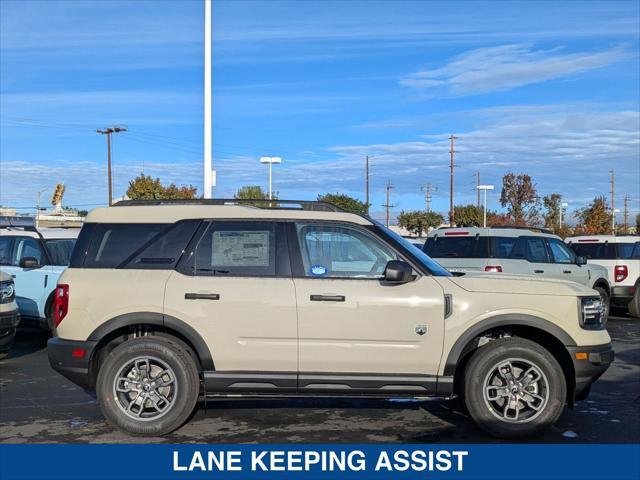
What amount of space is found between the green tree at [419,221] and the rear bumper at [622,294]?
56.1 meters

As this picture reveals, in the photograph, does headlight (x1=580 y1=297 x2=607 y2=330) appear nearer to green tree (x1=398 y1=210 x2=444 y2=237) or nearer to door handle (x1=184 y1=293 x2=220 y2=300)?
door handle (x1=184 y1=293 x2=220 y2=300)

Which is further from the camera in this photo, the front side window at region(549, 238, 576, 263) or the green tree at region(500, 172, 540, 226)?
the green tree at region(500, 172, 540, 226)

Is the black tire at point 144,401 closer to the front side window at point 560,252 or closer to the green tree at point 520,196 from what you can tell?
the front side window at point 560,252

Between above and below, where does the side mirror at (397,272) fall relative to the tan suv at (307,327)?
above

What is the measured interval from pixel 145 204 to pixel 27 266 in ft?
16.9

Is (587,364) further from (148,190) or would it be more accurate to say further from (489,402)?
(148,190)

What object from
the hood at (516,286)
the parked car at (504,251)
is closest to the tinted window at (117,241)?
the hood at (516,286)

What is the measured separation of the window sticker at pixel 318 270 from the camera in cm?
610

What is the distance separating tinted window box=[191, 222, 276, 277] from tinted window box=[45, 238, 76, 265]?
6.17 m

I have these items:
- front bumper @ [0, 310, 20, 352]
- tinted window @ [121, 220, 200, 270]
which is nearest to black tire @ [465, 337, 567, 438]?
tinted window @ [121, 220, 200, 270]

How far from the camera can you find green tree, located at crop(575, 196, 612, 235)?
203 ft

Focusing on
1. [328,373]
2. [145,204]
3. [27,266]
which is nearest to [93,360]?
[145,204]

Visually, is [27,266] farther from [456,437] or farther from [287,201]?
[456,437]

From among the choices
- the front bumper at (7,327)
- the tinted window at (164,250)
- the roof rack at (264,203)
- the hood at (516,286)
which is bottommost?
the front bumper at (7,327)
